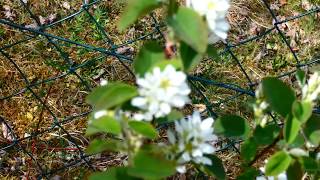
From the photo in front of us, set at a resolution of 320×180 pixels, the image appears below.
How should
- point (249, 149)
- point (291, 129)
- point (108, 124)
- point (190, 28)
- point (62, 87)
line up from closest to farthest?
point (190, 28) → point (108, 124) → point (291, 129) → point (249, 149) → point (62, 87)

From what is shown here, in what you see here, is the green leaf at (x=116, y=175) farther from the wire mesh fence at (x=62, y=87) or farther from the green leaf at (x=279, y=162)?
the wire mesh fence at (x=62, y=87)

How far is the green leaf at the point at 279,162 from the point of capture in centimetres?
118

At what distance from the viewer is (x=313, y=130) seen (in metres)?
1.21

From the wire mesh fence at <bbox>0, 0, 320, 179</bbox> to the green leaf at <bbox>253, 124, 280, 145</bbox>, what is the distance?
3.56 ft

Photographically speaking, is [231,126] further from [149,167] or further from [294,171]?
[149,167]

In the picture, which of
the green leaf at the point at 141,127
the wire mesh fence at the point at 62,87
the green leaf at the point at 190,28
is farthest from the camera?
the wire mesh fence at the point at 62,87

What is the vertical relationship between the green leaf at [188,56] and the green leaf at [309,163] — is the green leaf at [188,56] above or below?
above

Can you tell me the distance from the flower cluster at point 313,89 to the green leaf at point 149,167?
307mm

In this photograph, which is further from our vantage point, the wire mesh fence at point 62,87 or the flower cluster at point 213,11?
the wire mesh fence at point 62,87

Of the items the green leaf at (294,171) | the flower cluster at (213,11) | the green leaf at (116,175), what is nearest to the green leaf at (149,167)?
the green leaf at (116,175)

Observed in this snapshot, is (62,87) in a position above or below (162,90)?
above

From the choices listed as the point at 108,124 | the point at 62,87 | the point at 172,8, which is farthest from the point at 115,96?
the point at 62,87

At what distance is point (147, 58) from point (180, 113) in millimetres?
106

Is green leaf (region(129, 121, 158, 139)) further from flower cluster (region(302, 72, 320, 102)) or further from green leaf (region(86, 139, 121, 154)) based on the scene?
flower cluster (region(302, 72, 320, 102))
